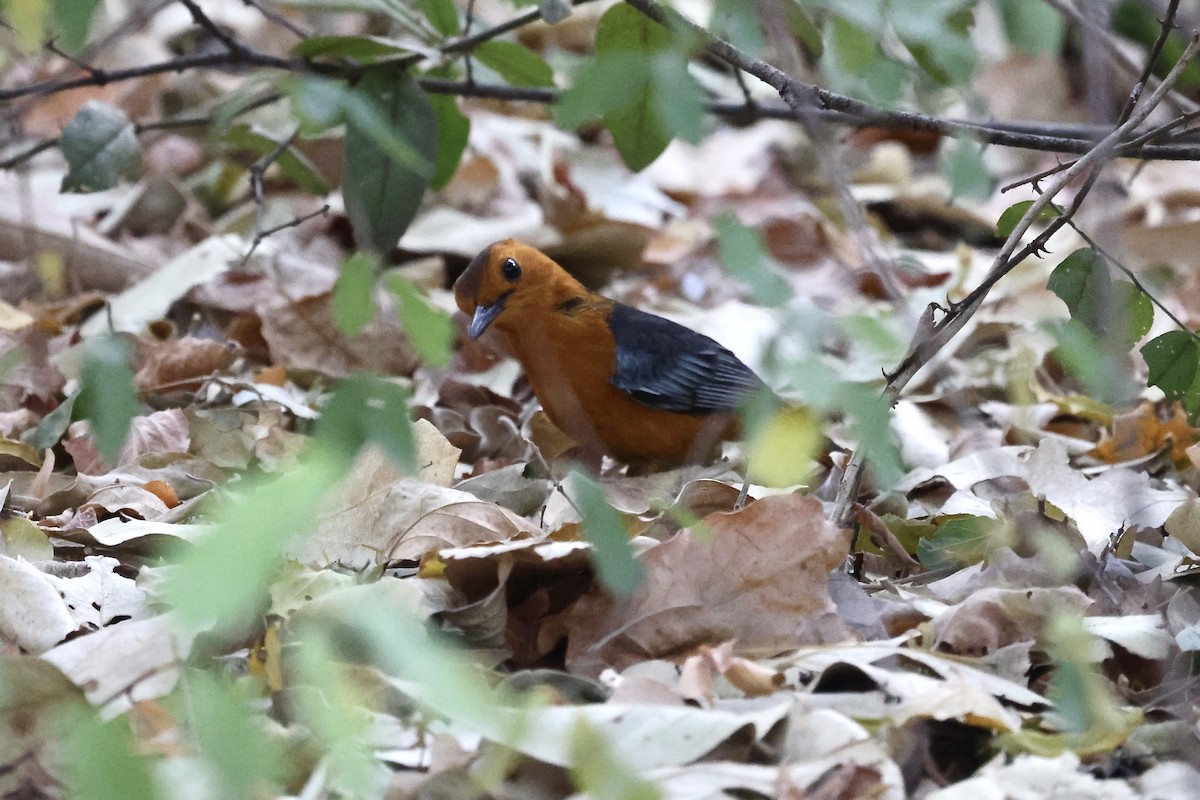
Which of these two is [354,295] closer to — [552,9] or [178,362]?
[552,9]

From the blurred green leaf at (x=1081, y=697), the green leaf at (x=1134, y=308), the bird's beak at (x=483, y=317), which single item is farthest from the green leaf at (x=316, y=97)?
the bird's beak at (x=483, y=317)

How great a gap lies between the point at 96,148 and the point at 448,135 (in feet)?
3.60

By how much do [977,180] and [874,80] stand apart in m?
0.28

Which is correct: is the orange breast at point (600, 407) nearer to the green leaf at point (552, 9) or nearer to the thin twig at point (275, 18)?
the thin twig at point (275, 18)

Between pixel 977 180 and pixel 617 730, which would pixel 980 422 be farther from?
pixel 617 730

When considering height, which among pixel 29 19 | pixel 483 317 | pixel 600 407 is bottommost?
pixel 600 407

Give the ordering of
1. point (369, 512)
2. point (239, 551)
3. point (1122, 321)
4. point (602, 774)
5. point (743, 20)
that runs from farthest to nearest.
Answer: point (369, 512) → point (1122, 321) → point (743, 20) → point (602, 774) → point (239, 551)

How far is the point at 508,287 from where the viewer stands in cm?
478

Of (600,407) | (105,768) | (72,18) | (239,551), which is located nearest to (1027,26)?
(72,18)

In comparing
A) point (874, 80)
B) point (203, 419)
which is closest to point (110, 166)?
point (203, 419)

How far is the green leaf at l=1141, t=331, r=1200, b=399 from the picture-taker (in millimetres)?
3004

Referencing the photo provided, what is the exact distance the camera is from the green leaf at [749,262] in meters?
1.78

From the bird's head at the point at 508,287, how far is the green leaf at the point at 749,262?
292 centimetres

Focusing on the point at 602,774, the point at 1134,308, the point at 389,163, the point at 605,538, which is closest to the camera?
the point at 602,774
